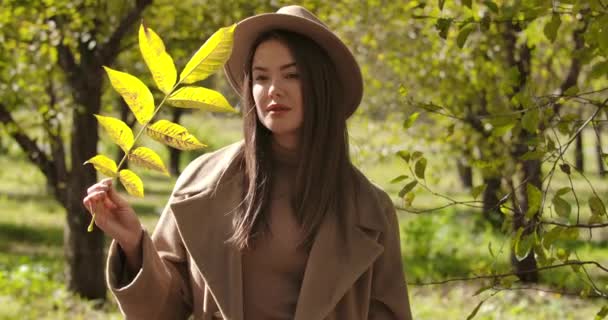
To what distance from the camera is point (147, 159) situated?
2.04 metres

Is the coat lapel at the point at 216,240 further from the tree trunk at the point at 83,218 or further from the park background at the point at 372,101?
the tree trunk at the point at 83,218

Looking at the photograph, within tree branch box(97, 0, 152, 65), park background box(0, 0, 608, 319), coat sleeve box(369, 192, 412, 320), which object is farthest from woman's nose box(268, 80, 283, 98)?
tree branch box(97, 0, 152, 65)

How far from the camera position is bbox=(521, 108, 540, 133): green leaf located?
258cm

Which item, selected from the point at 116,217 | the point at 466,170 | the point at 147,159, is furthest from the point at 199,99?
the point at 466,170

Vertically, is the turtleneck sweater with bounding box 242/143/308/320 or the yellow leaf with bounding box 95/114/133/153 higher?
the yellow leaf with bounding box 95/114/133/153

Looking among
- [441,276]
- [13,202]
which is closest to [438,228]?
[441,276]

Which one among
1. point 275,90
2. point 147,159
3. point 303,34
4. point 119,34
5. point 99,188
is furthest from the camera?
point 119,34

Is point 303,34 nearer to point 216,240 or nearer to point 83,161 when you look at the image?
point 216,240

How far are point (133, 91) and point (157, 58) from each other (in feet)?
0.25

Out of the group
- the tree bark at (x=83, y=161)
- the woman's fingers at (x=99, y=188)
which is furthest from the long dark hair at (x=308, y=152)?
Answer: the tree bark at (x=83, y=161)

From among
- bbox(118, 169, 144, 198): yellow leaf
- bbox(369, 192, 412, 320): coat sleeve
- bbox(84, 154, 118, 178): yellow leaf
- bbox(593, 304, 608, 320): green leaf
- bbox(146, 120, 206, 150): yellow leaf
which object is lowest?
bbox(593, 304, 608, 320): green leaf

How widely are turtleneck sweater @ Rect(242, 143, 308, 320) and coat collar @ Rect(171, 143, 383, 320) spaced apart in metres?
→ 0.05

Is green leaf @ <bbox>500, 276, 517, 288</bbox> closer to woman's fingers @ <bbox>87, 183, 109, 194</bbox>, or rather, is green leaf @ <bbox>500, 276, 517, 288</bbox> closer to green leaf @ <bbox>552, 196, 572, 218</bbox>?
green leaf @ <bbox>552, 196, 572, 218</bbox>

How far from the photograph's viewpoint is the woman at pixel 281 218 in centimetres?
260
